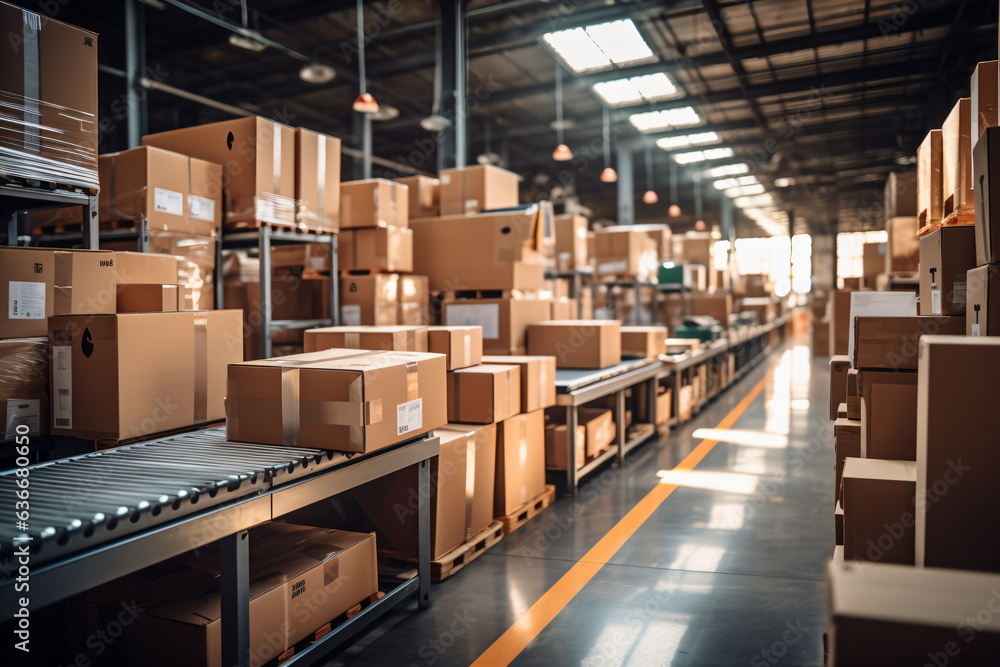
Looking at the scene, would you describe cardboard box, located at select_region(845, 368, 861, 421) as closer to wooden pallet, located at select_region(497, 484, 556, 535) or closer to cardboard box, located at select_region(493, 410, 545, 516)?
cardboard box, located at select_region(493, 410, 545, 516)

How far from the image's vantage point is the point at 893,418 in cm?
253

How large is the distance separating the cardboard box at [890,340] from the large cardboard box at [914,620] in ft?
4.50

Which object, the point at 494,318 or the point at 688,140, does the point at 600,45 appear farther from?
the point at 688,140

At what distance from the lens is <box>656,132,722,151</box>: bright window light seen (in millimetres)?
14918

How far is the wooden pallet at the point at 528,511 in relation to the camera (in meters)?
4.15

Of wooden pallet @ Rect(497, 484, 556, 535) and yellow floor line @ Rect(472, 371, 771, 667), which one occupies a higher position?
wooden pallet @ Rect(497, 484, 556, 535)

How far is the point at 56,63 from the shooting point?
2.93m

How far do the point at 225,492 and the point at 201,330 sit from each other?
3.53 ft

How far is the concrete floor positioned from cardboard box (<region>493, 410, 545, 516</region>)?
190 mm

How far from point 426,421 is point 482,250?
3028mm

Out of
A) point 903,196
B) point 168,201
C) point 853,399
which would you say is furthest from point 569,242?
point 853,399

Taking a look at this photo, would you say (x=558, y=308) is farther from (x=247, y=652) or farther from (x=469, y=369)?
(x=247, y=652)

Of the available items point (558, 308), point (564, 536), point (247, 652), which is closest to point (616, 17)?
point (558, 308)

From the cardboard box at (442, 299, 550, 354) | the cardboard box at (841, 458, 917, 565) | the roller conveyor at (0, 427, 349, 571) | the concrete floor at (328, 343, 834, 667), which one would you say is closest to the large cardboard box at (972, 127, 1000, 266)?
the cardboard box at (841, 458, 917, 565)
